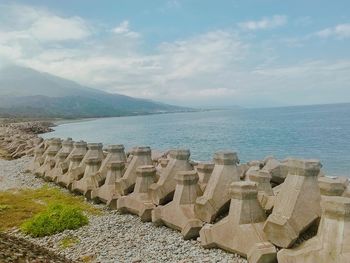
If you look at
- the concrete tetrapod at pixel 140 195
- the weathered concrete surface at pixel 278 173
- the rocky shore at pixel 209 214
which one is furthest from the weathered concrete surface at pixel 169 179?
the weathered concrete surface at pixel 278 173

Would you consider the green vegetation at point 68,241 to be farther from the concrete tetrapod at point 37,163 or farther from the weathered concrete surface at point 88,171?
the concrete tetrapod at point 37,163

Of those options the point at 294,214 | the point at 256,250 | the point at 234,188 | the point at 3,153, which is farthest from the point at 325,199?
the point at 3,153

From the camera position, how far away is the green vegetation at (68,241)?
12582 mm

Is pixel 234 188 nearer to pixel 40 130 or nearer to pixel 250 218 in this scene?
pixel 250 218

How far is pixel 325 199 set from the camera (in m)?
8.86

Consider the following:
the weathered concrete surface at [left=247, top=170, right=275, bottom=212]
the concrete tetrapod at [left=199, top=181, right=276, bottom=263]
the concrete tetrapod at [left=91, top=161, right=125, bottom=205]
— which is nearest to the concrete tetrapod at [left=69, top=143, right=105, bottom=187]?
the concrete tetrapod at [left=91, top=161, right=125, bottom=205]

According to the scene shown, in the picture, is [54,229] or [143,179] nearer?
[54,229]

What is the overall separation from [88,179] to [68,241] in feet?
21.2

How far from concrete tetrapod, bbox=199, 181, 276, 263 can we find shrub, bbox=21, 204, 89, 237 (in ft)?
16.2

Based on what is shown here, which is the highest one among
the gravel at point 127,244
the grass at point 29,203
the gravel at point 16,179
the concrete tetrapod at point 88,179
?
the concrete tetrapod at point 88,179

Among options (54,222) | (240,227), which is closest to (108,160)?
(54,222)

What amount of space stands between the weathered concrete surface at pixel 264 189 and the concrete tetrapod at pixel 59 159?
43.2 ft

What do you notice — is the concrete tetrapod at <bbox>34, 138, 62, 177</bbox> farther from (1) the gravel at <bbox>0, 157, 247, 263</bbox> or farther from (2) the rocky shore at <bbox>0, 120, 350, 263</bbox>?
(1) the gravel at <bbox>0, 157, 247, 263</bbox>

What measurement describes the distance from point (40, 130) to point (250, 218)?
328 ft
